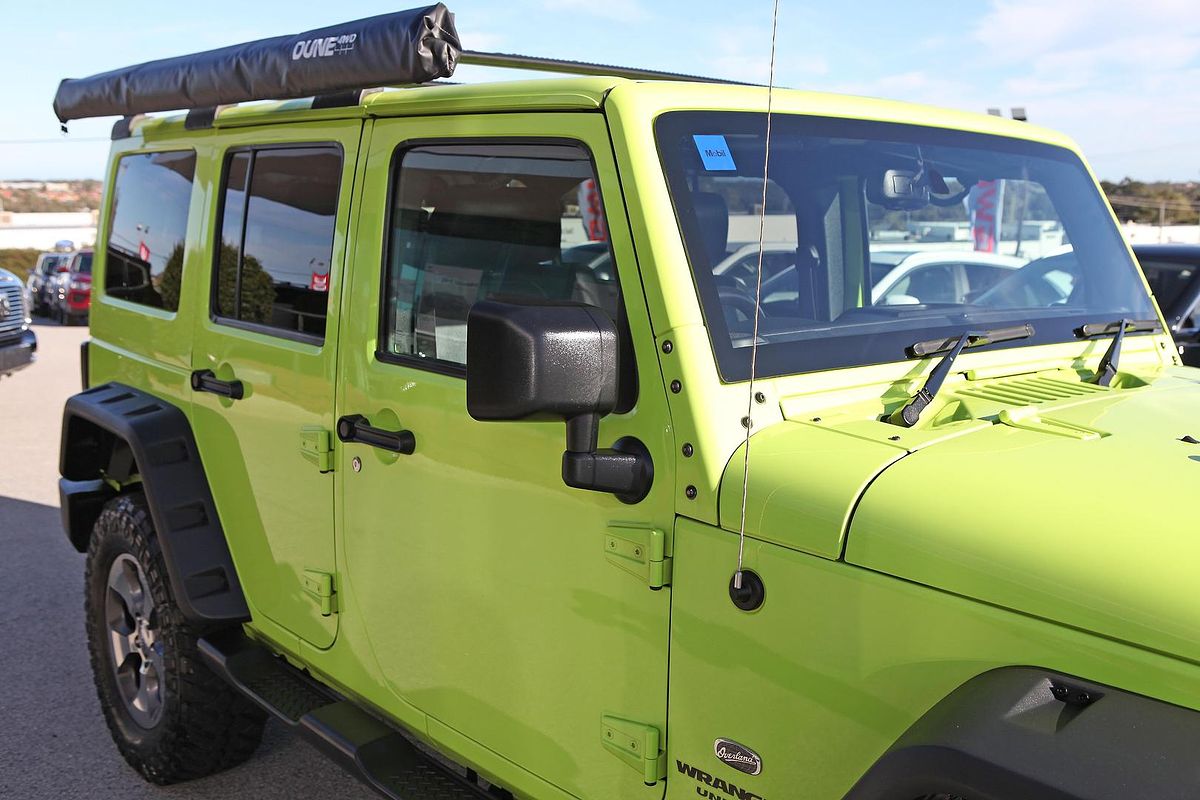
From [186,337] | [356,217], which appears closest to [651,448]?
[356,217]

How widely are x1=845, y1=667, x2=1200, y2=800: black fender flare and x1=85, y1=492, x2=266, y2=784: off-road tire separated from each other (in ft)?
8.26

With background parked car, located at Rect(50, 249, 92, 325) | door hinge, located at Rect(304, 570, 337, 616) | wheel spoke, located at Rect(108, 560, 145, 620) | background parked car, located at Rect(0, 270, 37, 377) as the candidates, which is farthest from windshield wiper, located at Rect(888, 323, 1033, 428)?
background parked car, located at Rect(50, 249, 92, 325)

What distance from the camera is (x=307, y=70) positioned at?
8.96ft

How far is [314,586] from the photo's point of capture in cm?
288

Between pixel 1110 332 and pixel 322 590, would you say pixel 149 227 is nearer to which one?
pixel 322 590

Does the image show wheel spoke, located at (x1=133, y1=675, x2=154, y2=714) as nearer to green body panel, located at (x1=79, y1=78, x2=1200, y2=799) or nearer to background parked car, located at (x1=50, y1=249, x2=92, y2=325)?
green body panel, located at (x1=79, y1=78, x2=1200, y2=799)

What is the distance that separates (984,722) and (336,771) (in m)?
2.89

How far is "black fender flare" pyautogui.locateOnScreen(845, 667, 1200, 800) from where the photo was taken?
4.40 feet

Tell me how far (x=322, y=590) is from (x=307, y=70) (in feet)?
4.26

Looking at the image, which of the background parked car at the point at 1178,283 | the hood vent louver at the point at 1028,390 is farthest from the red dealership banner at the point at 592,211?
the background parked car at the point at 1178,283

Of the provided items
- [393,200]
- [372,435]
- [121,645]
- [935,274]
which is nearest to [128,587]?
[121,645]

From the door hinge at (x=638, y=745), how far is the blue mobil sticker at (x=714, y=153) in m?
1.06

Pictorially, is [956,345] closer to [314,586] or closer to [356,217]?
[356,217]

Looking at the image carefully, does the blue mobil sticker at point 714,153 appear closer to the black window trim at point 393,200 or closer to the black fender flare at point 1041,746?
the black window trim at point 393,200
